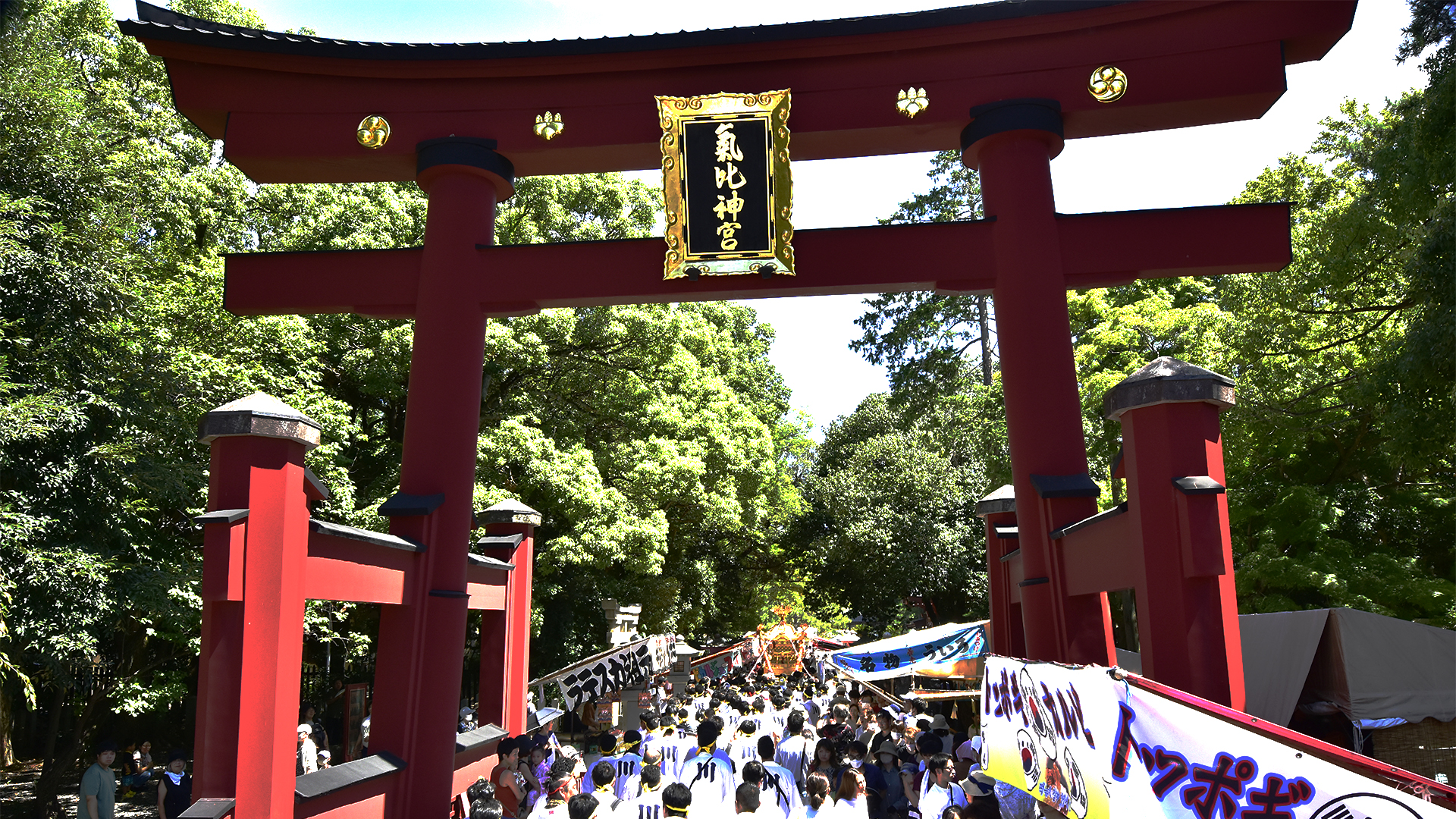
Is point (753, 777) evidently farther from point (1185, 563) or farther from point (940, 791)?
point (1185, 563)

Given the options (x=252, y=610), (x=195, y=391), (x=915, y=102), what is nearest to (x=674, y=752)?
(x=252, y=610)

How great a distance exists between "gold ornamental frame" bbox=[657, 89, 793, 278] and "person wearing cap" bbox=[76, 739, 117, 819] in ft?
24.4

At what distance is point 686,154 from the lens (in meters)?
8.88

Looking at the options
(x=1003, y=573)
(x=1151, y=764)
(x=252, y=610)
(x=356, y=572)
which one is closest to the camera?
(x=1151, y=764)

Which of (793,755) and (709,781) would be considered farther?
(793,755)

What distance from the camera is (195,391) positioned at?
1267 cm

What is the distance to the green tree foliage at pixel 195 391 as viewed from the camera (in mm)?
10820

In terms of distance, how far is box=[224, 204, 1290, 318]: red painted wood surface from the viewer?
8477mm

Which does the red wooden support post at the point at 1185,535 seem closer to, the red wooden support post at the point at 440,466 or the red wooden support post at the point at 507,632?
the red wooden support post at the point at 440,466

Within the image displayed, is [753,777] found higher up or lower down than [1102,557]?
lower down

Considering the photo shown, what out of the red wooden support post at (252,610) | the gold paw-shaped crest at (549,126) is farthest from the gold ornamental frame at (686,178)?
the red wooden support post at (252,610)

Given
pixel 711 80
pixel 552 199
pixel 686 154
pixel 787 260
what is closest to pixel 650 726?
pixel 787 260

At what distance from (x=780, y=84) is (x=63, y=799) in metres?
17.7

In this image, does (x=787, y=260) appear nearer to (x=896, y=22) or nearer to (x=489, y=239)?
(x=896, y=22)
